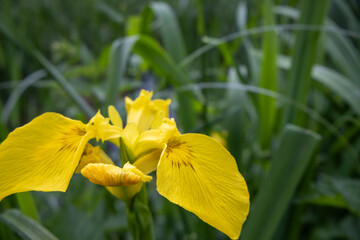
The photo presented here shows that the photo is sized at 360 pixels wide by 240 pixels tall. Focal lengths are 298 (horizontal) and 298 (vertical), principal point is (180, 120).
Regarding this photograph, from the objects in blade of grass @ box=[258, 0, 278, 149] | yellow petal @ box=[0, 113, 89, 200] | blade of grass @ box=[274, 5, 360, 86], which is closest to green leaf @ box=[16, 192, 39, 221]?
yellow petal @ box=[0, 113, 89, 200]

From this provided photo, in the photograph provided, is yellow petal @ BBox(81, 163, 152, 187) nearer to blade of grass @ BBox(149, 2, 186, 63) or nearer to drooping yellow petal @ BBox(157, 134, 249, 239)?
drooping yellow petal @ BBox(157, 134, 249, 239)

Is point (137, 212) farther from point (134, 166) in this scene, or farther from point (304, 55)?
point (304, 55)

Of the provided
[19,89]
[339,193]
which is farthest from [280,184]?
[19,89]

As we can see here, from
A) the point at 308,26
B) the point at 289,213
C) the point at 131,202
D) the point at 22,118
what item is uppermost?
the point at 308,26

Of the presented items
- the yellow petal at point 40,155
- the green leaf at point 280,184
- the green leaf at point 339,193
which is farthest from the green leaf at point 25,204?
the green leaf at point 339,193

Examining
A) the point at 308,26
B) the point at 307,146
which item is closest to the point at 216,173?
the point at 307,146

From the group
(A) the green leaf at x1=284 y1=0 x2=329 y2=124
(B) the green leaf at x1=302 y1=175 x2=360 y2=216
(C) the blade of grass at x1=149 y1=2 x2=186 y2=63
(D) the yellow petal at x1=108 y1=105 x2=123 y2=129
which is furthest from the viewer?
(C) the blade of grass at x1=149 y1=2 x2=186 y2=63

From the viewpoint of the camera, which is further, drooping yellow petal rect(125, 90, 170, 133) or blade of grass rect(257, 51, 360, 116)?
blade of grass rect(257, 51, 360, 116)

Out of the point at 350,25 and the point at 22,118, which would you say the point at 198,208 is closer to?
the point at 350,25
